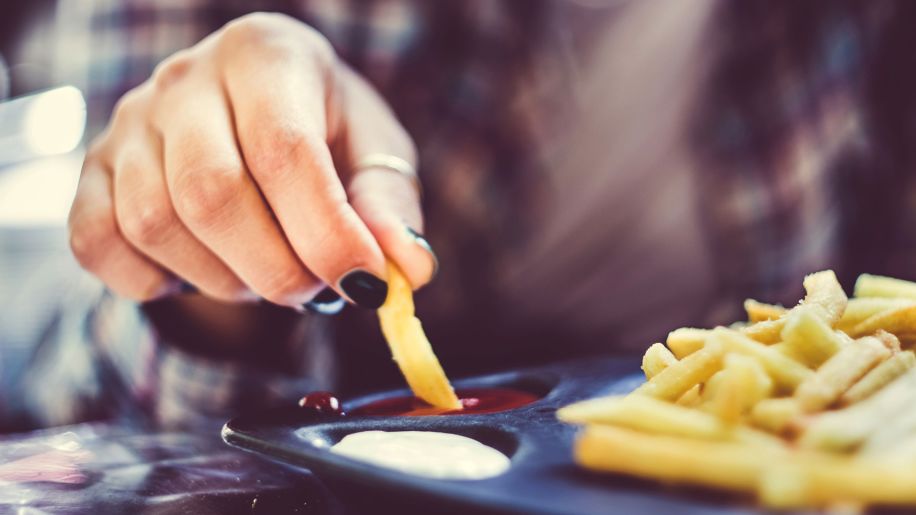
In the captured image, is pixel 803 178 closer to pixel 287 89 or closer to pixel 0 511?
pixel 287 89

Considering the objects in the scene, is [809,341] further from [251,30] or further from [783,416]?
[251,30]

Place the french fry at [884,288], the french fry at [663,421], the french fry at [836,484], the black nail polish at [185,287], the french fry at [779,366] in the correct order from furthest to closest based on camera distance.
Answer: the black nail polish at [185,287] → the french fry at [884,288] → the french fry at [779,366] → the french fry at [663,421] → the french fry at [836,484]

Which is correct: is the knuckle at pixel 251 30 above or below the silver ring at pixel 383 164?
above

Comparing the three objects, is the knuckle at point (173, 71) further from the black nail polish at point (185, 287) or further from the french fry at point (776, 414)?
the french fry at point (776, 414)

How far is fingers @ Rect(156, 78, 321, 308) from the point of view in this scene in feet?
3.70

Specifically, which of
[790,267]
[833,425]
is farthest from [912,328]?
[790,267]

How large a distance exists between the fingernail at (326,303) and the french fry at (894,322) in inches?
30.9

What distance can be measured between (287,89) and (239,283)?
0.34 meters

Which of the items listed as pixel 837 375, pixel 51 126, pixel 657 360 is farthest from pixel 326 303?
pixel 51 126

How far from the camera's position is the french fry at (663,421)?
0.71 m

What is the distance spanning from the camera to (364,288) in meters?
1.15

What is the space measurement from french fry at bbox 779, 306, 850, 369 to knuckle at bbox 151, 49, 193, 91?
1.02 m

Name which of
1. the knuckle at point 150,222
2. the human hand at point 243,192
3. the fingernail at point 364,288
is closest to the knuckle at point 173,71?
the human hand at point 243,192

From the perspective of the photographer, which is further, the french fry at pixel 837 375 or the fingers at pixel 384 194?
the fingers at pixel 384 194
